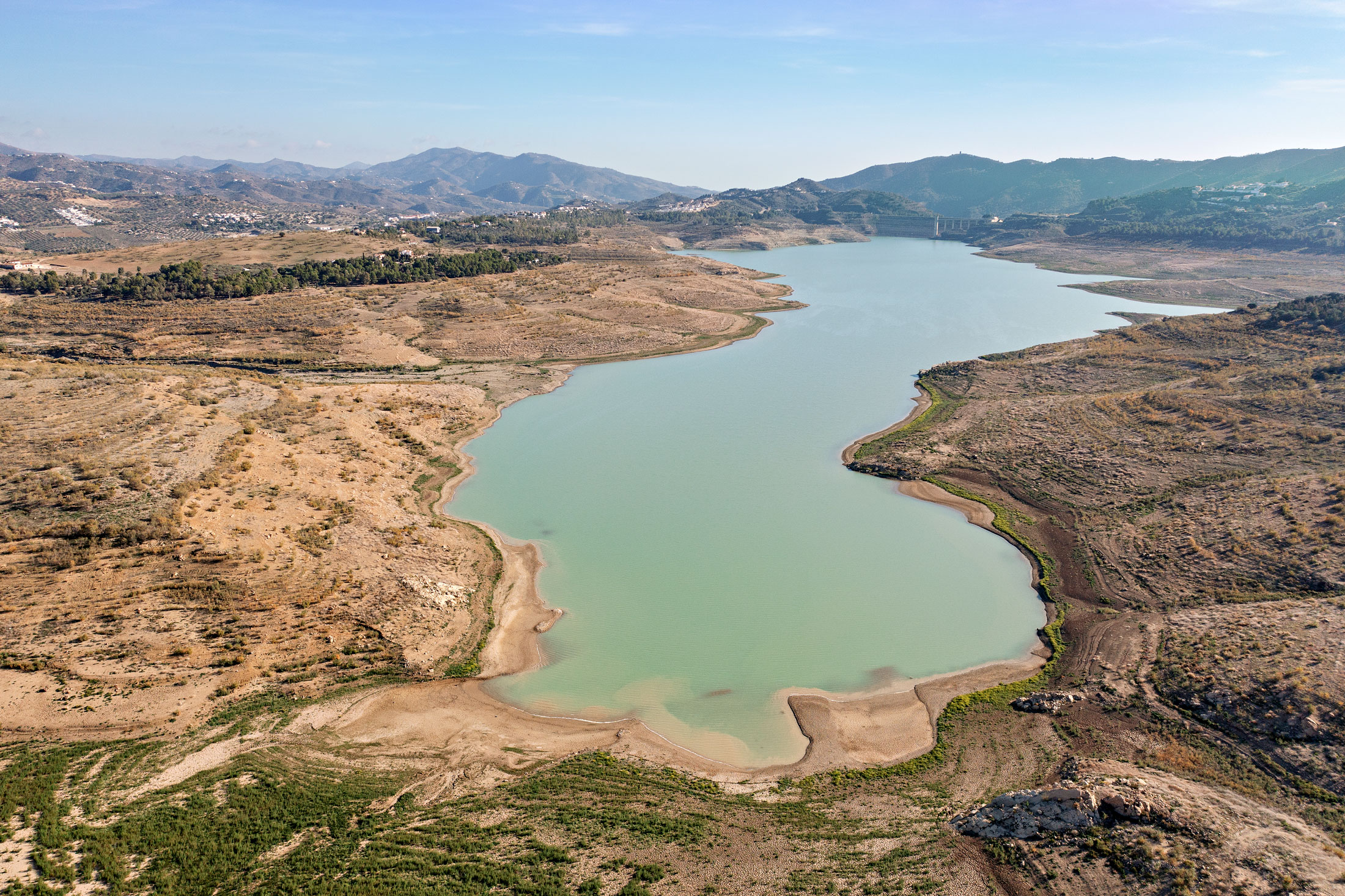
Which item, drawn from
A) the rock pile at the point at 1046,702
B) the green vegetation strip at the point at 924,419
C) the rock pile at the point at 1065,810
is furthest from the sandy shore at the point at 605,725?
the green vegetation strip at the point at 924,419

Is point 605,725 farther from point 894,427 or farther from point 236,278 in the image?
point 236,278

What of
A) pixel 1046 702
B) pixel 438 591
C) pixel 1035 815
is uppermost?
pixel 438 591

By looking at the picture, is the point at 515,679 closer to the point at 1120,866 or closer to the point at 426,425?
the point at 1120,866

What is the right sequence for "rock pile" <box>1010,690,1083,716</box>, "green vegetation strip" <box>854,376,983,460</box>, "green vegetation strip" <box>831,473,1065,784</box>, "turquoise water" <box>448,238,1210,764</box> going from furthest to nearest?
"green vegetation strip" <box>854,376,983,460</box>
"turquoise water" <box>448,238,1210,764</box>
"rock pile" <box>1010,690,1083,716</box>
"green vegetation strip" <box>831,473,1065,784</box>

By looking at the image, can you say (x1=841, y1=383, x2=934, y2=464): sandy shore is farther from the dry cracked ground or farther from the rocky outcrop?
the rocky outcrop

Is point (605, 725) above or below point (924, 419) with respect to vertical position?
below

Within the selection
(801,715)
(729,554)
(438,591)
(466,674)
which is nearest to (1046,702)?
(801,715)

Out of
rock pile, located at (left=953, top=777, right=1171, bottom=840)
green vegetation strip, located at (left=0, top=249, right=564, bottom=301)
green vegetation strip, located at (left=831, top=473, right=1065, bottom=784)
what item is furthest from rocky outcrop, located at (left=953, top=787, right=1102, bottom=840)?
green vegetation strip, located at (left=0, top=249, right=564, bottom=301)

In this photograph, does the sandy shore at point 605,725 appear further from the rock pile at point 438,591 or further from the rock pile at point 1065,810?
the rock pile at point 1065,810
